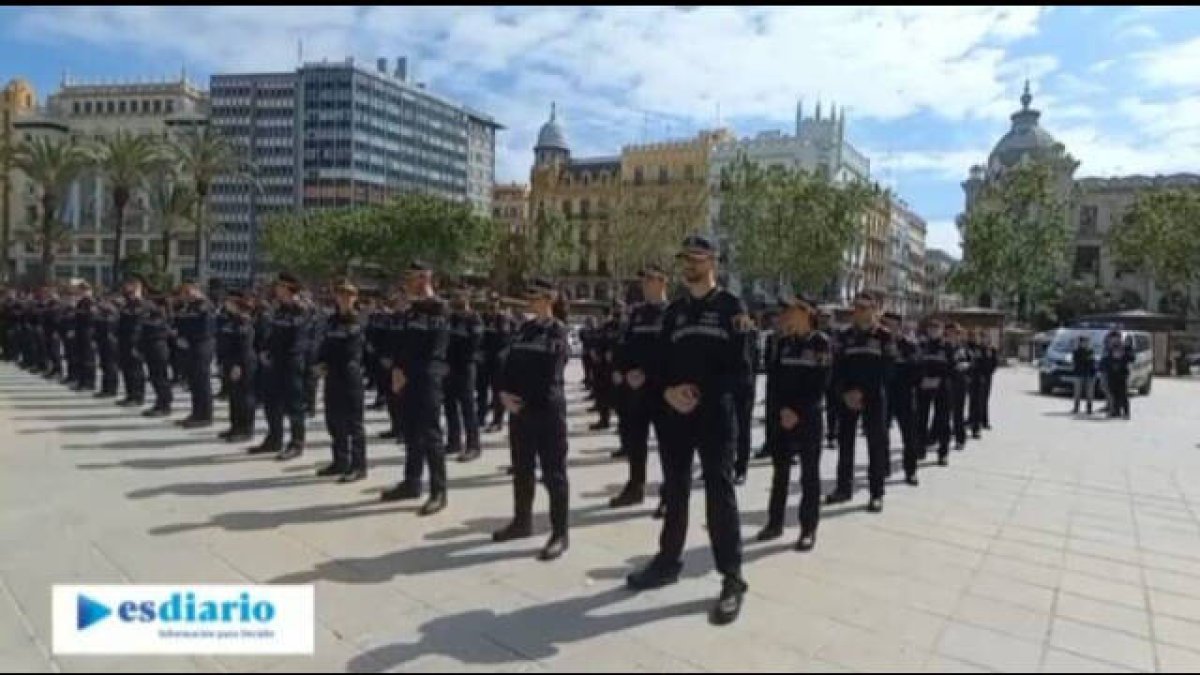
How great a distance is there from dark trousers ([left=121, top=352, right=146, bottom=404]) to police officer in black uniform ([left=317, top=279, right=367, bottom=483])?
7407mm

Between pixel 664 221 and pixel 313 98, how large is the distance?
240 ft

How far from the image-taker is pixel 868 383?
363 inches

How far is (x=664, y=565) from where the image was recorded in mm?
6328

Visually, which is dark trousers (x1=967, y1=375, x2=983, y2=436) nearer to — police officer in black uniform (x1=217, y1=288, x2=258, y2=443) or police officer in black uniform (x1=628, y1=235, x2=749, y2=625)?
police officer in black uniform (x1=217, y1=288, x2=258, y2=443)

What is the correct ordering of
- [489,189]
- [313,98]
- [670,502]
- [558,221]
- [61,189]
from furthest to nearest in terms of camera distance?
[489,189]
[313,98]
[558,221]
[61,189]
[670,502]

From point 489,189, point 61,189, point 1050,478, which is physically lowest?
point 1050,478

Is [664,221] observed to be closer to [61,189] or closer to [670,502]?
[61,189]

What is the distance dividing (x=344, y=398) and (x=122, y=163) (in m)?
46.3

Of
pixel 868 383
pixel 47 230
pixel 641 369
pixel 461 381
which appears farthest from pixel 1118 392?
pixel 47 230

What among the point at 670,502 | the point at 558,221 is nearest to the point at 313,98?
the point at 558,221

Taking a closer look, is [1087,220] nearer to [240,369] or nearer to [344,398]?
[240,369]

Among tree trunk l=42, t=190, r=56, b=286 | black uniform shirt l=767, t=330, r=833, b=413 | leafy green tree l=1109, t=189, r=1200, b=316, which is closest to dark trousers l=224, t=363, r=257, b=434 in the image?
black uniform shirt l=767, t=330, r=833, b=413

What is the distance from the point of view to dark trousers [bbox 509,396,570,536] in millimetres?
6996

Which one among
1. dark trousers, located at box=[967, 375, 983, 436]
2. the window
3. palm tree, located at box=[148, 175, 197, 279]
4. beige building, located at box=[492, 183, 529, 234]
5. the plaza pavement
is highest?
beige building, located at box=[492, 183, 529, 234]
